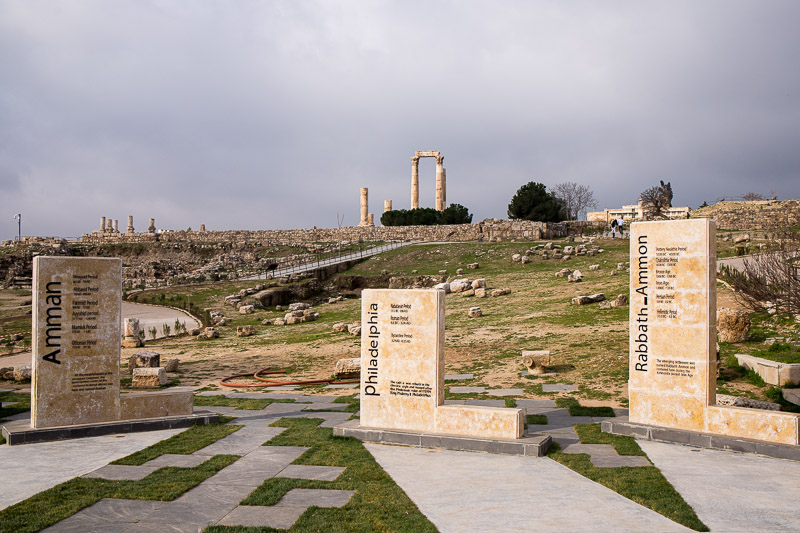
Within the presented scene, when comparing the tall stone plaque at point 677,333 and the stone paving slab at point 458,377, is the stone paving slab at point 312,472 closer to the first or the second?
the tall stone plaque at point 677,333

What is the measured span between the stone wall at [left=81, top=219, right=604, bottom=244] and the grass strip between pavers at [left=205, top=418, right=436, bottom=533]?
121ft

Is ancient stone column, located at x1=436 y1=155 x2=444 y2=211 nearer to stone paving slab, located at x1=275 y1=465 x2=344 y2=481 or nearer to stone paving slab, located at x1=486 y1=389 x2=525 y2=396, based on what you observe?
stone paving slab, located at x1=486 y1=389 x2=525 y2=396

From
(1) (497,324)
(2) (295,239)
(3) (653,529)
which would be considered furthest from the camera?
(2) (295,239)

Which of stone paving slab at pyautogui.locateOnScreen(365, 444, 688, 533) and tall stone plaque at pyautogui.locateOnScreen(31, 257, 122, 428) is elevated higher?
tall stone plaque at pyautogui.locateOnScreen(31, 257, 122, 428)

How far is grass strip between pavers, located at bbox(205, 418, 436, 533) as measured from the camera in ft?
16.2

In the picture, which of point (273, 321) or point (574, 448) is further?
point (273, 321)

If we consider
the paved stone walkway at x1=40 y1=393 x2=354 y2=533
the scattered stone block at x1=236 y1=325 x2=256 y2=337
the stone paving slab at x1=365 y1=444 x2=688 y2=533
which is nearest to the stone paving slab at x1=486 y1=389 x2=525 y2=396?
the stone paving slab at x1=365 y1=444 x2=688 y2=533

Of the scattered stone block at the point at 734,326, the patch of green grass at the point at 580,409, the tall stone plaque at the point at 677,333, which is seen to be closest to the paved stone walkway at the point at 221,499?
the tall stone plaque at the point at 677,333

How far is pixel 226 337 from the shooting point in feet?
69.8

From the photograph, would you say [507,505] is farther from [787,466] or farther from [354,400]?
[354,400]

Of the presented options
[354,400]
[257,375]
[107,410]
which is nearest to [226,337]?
[257,375]

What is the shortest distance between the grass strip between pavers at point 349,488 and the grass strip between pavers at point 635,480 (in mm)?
1941

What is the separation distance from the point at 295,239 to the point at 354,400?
1767 inches

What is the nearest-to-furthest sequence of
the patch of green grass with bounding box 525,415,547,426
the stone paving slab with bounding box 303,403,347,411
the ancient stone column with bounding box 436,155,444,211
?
the patch of green grass with bounding box 525,415,547,426 < the stone paving slab with bounding box 303,403,347,411 < the ancient stone column with bounding box 436,155,444,211
